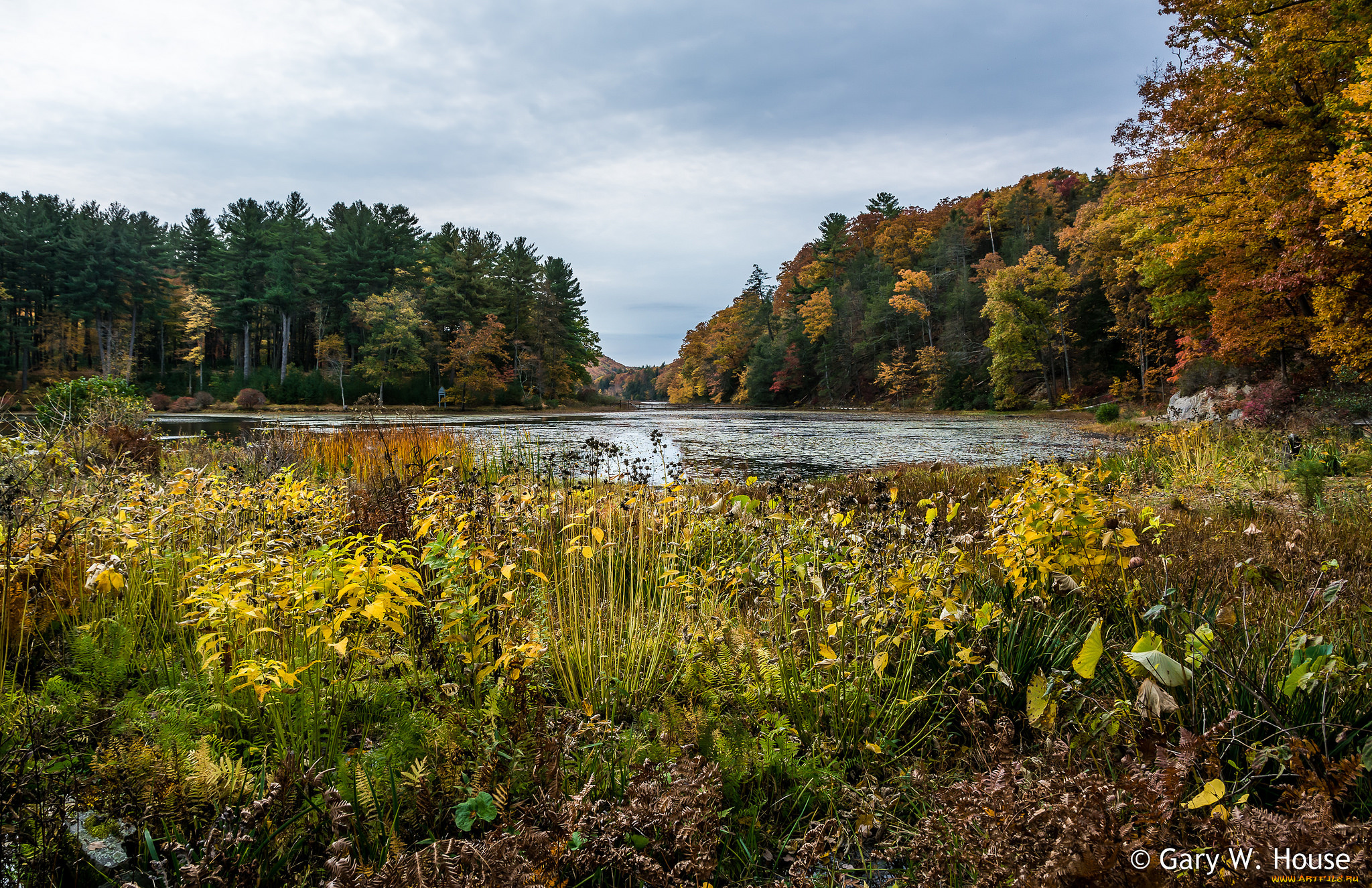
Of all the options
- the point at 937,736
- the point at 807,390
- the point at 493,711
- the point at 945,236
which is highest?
the point at 945,236

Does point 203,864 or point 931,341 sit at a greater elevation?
point 931,341

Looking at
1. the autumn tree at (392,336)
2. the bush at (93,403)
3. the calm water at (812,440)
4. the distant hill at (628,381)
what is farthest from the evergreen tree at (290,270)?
the distant hill at (628,381)

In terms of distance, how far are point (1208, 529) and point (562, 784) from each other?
17.0ft

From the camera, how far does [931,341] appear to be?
37.2 metres

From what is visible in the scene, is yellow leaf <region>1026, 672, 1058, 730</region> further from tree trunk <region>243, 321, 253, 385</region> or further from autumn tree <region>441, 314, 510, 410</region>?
tree trunk <region>243, 321, 253, 385</region>

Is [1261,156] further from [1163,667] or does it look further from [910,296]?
[910,296]

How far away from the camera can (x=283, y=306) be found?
132 feet

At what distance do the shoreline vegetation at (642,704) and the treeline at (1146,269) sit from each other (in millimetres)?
6812

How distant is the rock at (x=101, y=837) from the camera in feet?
4.32

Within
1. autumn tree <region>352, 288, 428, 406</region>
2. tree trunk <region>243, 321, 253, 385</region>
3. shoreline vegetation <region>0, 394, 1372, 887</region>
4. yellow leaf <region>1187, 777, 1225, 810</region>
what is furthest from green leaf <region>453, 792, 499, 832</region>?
tree trunk <region>243, 321, 253, 385</region>

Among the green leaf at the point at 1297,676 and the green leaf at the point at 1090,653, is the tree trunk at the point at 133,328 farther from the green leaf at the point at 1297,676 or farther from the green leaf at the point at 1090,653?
the green leaf at the point at 1297,676

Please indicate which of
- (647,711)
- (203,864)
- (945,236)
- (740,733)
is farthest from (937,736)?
(945,236)

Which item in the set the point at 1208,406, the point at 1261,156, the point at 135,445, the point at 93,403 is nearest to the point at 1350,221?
the point at 1261,156

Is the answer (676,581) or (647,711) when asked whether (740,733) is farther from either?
(676,581)
